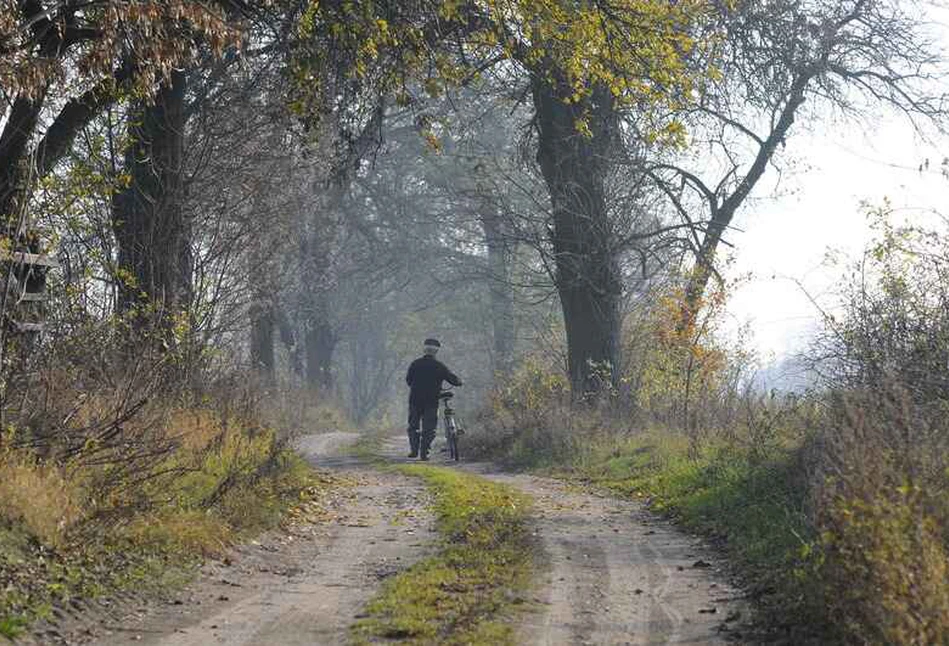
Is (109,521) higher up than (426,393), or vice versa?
(426,393)

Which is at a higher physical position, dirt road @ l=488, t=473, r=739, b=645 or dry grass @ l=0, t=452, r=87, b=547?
dry grass @ l=0, t=452, r=87, b=547

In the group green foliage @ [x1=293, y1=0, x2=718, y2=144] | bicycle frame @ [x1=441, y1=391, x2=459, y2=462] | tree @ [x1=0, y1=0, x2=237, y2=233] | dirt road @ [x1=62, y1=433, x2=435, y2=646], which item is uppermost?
green foliage @ [x1=293, y1=0, x2=718, y2=144]

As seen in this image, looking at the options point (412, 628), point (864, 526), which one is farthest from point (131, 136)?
point (864, 526)

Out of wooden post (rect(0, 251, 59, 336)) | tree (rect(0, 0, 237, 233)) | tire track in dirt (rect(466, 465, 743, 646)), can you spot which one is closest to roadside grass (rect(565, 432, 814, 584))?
tire track in dirt (rect(466, 465, 743, 646))

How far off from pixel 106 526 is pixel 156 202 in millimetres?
9092

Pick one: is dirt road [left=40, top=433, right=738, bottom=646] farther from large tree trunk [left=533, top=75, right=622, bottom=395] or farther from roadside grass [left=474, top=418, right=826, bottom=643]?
large tree trunk [left=533, top=75, right=622, bottom=395]

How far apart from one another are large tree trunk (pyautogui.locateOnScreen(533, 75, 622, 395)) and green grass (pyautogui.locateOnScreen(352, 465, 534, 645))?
10711 millimetres

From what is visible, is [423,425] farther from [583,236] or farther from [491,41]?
[491,41]

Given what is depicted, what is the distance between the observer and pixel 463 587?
8883 millimetres

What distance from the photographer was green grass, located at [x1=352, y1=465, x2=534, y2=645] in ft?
24.5

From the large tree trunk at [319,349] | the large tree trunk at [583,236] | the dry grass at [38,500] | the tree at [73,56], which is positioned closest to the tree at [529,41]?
the tree at [73,56]

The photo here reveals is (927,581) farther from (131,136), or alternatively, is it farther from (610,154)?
(610,154)

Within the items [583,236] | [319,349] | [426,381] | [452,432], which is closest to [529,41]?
[583,236]

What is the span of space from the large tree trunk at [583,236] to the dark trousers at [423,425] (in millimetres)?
2711
